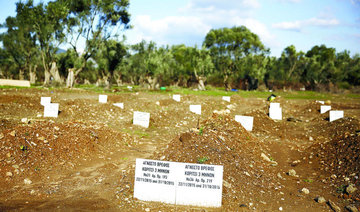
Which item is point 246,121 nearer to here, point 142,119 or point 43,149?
point 142,119

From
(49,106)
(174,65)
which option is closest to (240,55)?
(174,65)

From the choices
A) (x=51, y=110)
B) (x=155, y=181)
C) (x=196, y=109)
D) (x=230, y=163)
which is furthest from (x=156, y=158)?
(x=196, y=109)

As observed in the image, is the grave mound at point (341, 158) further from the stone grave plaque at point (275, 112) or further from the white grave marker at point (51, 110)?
the white grave marker at point (51, 110)

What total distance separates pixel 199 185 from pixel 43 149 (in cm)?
528

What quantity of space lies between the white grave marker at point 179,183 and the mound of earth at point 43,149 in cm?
328

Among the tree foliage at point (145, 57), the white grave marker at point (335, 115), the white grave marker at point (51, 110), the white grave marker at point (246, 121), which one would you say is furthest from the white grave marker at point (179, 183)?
the tree foliage at point (145, 57)

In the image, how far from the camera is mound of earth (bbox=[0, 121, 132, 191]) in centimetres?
696

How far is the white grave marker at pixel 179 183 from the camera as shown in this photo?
17.2ft

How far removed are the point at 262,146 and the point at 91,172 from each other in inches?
261

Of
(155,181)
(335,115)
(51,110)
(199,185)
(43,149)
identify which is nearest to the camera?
(199,185)

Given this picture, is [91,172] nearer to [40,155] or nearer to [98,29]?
[40,155]

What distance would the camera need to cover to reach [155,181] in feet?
17.9

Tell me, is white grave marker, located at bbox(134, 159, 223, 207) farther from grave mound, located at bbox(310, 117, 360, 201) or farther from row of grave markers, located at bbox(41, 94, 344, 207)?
grave mound, located at bbox(310, 117, 360, 201)

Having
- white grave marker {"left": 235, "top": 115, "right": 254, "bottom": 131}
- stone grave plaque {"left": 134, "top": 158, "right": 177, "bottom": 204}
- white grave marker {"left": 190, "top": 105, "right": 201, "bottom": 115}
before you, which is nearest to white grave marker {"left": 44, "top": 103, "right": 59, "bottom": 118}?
white grave marker {"left": 190, "top": 105, "right": 201, "bottom": 115}
